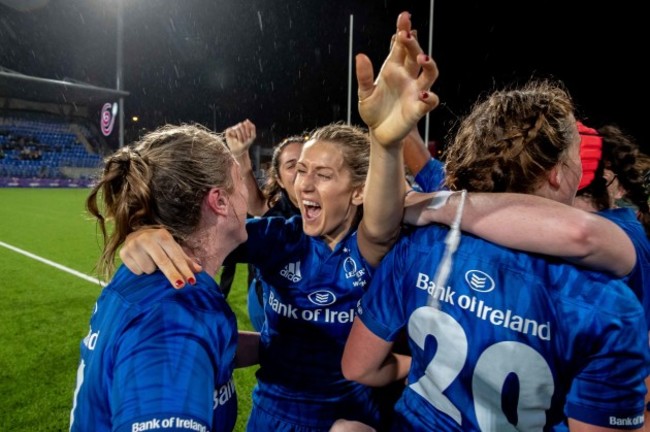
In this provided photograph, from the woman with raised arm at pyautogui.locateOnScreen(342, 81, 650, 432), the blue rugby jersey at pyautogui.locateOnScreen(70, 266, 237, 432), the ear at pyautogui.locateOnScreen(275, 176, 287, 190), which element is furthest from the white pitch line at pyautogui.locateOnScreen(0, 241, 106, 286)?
the woman with raised arm at pyautogui.locateOnScreen(342, 81, 650, 432)

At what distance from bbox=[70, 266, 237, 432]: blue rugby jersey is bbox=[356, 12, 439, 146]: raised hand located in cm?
61

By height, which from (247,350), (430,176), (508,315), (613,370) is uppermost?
(430,176)

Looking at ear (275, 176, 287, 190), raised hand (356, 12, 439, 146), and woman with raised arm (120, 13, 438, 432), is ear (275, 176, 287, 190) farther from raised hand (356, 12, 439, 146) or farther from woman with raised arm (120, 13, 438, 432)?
raised hand (356, 12, 439, 146)

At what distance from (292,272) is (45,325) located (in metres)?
4.15

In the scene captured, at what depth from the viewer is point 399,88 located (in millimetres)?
1154

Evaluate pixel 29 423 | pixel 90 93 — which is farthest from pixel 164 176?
pixel 90 93

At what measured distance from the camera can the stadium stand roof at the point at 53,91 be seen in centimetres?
3062

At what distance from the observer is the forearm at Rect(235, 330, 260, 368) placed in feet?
6.95

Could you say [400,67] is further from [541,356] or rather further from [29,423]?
[29,423]

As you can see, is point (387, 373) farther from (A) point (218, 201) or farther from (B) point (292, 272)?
(A) point (218, 201)

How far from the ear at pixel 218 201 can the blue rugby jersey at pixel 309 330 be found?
0.58 meters

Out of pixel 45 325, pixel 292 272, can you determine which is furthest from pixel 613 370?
pixel 45 325

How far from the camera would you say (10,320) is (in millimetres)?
5156

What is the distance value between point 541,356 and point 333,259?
1.05 m
